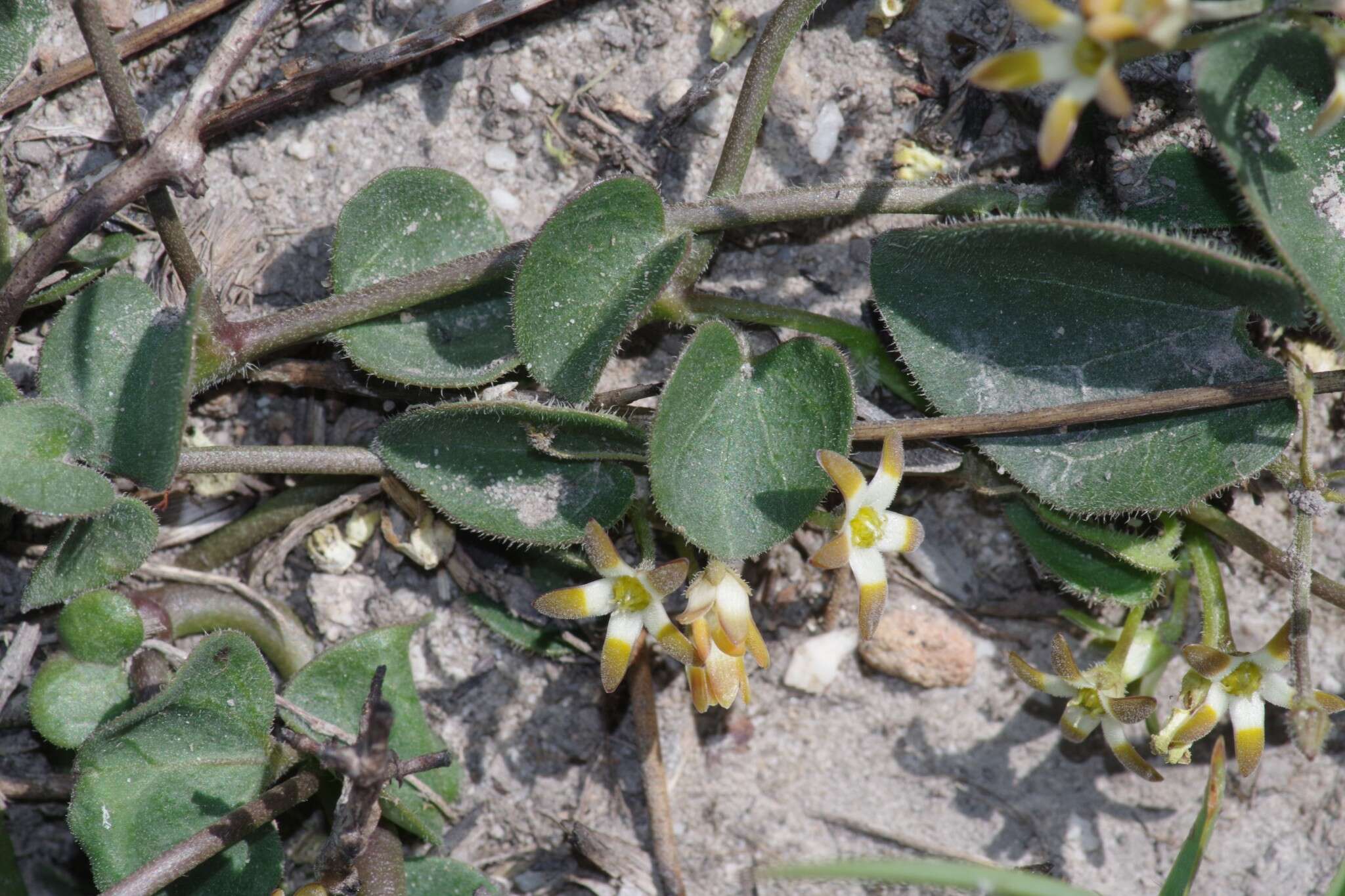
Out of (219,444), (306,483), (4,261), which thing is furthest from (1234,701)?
(4,261)

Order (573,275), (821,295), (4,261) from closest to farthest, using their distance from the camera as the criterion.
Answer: (573,275), (4,261), (821,295)

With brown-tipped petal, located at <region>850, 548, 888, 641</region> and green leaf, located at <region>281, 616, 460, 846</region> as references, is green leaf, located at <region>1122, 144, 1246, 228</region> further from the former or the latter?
green leaf, located at <region>281, 616, 460, 846</region>

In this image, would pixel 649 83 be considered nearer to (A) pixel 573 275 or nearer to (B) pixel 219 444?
(A) pixel 573 275

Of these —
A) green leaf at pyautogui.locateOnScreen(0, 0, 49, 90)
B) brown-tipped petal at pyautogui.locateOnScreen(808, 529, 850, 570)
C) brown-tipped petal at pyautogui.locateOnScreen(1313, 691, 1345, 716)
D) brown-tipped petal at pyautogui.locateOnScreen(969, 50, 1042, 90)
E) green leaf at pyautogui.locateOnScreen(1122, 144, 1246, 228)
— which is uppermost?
green leaf at pyautogui.locateOnScreen(0, 0, 49, 90)

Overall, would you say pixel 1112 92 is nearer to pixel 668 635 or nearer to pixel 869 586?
pixel 869 586

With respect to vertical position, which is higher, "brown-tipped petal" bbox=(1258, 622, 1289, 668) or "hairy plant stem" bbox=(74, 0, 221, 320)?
"hairy plant stem" bbox=(74, 0, 221, 320)

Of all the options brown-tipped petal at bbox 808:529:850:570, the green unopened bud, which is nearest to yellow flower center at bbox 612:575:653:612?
brown-tipped petal at bbox 808:529:850:570

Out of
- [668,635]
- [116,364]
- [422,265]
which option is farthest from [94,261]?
[668,635]
